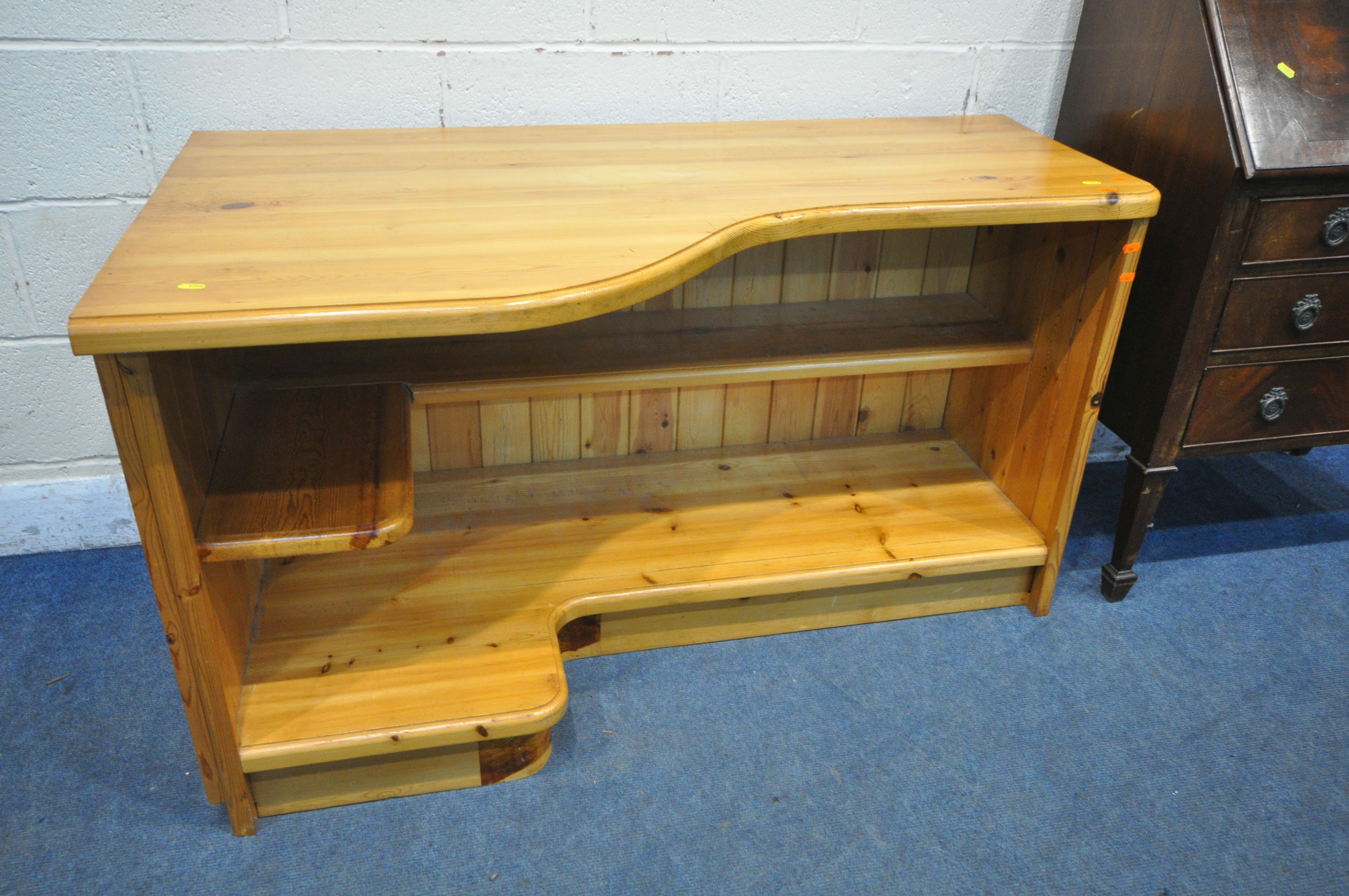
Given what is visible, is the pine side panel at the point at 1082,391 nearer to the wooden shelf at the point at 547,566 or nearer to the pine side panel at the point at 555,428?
the wooden shelf at the point at 547,566

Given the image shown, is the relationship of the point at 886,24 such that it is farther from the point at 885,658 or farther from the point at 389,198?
the point at 885,658

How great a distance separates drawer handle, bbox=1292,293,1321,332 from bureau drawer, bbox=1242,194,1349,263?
7cm

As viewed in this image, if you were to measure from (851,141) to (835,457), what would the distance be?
664 mm

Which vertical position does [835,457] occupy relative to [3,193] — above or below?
below

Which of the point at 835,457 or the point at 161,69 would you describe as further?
the point at 835,457

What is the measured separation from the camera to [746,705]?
1651 mm

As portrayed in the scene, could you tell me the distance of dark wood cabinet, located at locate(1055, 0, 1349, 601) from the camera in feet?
5.04

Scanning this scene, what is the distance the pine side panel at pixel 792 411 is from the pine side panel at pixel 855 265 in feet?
0.65

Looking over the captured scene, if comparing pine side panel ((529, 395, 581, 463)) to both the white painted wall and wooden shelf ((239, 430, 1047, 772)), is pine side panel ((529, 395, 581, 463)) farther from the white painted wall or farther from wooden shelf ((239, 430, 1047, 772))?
the white painted wall

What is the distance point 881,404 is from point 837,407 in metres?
0.11

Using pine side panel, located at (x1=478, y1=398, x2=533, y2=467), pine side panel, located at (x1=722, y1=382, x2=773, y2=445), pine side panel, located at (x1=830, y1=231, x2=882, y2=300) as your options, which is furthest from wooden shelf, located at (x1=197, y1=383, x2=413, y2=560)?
pine side panel, located at (x1=830, y1=231, x2=882, y2=300)

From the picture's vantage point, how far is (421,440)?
1.91 metres

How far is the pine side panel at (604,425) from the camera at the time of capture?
1.96 m

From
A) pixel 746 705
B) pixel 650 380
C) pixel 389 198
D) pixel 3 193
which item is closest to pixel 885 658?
pixel 746 705
